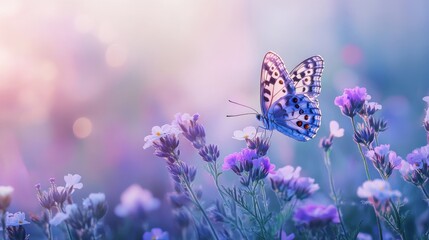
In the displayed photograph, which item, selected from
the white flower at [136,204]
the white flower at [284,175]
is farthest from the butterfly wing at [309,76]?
the white flower at [136,204]

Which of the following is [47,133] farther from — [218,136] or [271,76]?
[271,76]

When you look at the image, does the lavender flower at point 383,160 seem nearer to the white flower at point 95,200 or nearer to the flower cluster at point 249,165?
the flower cluster at point 249,165

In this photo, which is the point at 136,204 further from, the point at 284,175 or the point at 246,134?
the point at 284,175

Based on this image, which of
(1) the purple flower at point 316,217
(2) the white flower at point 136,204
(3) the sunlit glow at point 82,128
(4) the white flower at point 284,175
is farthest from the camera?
(3) the sunlit glow at point 82,128

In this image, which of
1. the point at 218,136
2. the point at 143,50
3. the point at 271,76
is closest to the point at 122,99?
the point at 143,50

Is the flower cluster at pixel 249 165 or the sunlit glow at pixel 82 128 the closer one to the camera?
the flower cluster at pixel 249 165

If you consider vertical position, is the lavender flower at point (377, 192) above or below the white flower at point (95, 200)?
below

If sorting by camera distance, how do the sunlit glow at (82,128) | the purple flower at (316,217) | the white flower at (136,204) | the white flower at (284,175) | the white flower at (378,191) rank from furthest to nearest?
the sunlit glow at (82,128) < the white flower at (136,204) < the white flower at (284,175) < the purple flower at (316,217) < the white flower at (378,191)

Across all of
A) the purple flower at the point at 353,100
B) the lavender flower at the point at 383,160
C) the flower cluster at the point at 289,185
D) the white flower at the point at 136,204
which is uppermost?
the white flower at the point at 136,204

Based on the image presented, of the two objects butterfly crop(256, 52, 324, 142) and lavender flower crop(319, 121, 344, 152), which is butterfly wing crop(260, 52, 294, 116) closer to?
butterfly crop(256, 52, 324, 142)
